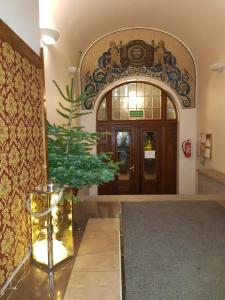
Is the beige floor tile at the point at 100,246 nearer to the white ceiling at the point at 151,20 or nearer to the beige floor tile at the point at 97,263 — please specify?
the beige floor tile at the point at 97,263

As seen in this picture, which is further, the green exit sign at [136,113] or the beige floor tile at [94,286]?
the green exit sign at [136,113]

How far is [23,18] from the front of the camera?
1288 mm

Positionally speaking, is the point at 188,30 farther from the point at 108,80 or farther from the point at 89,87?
the point at 89,87

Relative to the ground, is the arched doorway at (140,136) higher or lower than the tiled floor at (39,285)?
higher

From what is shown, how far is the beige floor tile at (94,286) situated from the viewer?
3.28ft

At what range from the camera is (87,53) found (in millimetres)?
4887

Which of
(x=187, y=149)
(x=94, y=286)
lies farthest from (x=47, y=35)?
(x=187, y=149)

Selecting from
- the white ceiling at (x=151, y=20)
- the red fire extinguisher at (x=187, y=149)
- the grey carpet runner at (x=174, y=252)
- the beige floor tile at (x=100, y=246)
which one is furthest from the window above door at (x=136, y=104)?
the beige floor tile at (x=100, y=246)

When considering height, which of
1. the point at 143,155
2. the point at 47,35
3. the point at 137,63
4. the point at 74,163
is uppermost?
the point at 137,63

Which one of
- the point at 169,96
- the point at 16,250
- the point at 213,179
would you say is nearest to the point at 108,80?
the point at 169,96

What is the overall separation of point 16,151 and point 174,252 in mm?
1354

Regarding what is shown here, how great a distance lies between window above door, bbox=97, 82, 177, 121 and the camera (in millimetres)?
5168

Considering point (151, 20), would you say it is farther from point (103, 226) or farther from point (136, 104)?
point (103, 226)

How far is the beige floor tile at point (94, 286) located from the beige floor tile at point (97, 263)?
0.03 m
